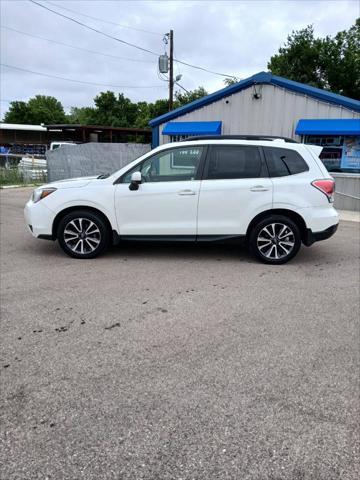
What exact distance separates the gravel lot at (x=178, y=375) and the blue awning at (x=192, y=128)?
10299 mm

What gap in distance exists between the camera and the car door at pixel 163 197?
606cm

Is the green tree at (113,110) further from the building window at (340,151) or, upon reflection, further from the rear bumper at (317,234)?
the rear bumper at (317,234)

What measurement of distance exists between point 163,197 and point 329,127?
9.18 metres

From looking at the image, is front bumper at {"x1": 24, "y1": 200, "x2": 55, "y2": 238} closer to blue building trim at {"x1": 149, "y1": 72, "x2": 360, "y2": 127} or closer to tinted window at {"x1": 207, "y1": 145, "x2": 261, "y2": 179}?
tinted window at {"x1": 207, "y1": 145, "x2": 261, "y2": 179}

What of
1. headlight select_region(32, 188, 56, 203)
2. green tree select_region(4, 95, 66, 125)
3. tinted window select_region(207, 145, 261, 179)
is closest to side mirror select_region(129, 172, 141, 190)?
tinted window select_region(207, 145, 261, 179)

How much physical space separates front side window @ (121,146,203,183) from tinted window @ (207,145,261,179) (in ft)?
0.78

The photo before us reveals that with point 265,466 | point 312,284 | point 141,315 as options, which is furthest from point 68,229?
point 265,466

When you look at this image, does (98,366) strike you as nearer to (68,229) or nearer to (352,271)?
(68,229)

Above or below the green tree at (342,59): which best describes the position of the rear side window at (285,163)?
below

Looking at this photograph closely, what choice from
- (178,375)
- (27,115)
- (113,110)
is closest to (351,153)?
(178,375)

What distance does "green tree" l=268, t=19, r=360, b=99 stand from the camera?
35.1 meters

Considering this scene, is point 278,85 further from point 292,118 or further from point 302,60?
point 302,60

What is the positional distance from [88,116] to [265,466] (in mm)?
71264

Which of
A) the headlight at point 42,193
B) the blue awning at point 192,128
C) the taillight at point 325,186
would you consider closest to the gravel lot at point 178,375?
the headlight at point 42,193
